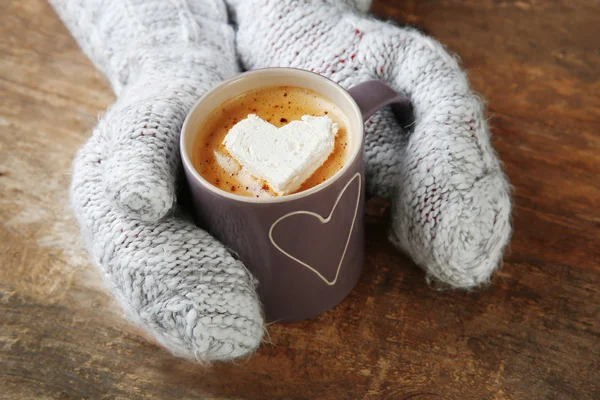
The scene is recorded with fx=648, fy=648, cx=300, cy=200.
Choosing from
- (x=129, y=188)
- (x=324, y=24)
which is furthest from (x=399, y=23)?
(x=129, y=188)

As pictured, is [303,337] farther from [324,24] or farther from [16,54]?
[16,54]

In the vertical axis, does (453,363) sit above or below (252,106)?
below

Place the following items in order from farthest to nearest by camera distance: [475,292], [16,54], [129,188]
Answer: [16,54]
[475,292]
[129,188]

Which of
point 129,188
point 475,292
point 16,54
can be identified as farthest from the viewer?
point 16,54

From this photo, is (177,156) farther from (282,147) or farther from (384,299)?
(384,299)

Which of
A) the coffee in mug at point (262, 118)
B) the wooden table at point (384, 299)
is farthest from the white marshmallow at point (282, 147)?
the wooden table at point (384, 299)

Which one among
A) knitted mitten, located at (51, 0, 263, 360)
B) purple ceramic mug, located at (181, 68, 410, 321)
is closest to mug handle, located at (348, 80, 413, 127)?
purple ceramic mug, located at (181, 68, 410, 321)

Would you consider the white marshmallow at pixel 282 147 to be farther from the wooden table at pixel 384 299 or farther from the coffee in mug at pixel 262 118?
the wooden table at pixel 384 299

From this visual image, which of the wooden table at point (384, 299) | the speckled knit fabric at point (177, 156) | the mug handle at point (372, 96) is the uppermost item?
the mug handle at point (372, 96)
